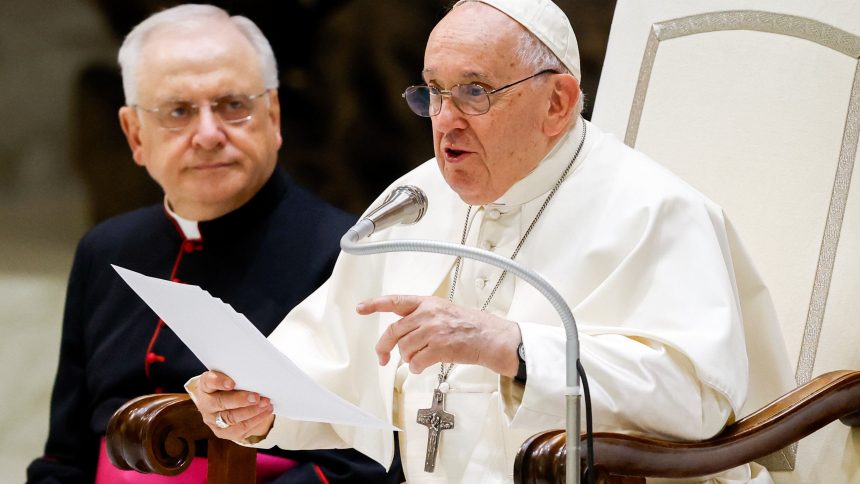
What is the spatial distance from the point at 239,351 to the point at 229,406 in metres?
0.25

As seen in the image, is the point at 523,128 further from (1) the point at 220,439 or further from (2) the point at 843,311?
(1) the point at 220,439

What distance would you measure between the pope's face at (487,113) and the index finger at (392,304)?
0.54 metres

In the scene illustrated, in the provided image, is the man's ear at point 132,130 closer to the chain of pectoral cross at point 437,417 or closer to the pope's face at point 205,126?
the pope's face at point 205,126

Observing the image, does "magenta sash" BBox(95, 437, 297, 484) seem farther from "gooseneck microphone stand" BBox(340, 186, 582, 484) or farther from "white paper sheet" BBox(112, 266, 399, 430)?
"gooseneck microphone stand" BBox(340, 186, 582, 484)

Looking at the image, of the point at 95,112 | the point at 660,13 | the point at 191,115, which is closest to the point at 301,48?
the point at 191,115

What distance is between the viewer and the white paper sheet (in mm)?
1526

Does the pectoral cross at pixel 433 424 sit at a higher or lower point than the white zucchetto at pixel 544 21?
lower

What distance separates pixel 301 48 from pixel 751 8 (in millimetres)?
1732

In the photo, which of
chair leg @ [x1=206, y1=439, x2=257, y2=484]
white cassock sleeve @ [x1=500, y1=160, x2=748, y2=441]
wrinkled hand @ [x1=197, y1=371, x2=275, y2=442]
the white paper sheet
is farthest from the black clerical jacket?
white cassock sleeve @ [x1=500, y1=160, x2=748, y2=441]

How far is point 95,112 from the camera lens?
350cm

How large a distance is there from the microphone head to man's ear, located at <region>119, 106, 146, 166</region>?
1896mm

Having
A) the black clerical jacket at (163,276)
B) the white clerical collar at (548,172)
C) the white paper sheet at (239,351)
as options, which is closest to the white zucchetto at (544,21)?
the white clerical collar at (548,172)

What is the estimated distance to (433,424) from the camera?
203cm

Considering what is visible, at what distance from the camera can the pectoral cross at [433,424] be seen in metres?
2.01
